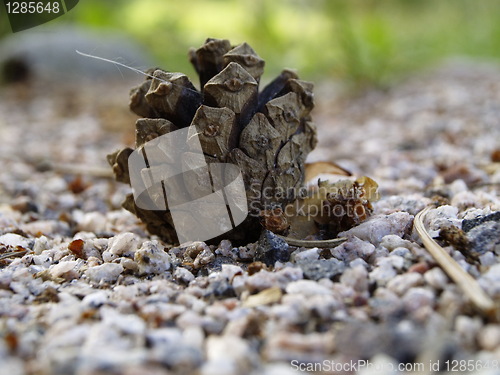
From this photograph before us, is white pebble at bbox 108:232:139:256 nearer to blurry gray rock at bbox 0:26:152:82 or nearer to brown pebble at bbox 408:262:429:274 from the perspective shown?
brown pebble at bbox 408:262:429:274

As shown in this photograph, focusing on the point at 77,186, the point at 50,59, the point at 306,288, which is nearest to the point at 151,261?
the point at 306,288

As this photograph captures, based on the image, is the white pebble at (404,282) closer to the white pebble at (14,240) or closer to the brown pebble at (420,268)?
the brown pebble at (420,268)

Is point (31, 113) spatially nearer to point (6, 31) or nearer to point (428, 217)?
point (6, 31)

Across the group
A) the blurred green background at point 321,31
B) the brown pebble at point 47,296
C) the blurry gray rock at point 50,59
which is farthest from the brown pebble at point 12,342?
the blurry gray rock at point 50,59

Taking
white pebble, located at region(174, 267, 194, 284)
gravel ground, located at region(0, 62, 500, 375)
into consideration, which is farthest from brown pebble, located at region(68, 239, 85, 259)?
white pebble, located at region(174, 267, 194, 284)

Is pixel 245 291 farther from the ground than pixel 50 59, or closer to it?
closer to it

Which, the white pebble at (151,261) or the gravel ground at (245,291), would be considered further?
the white pebble at (151,261)

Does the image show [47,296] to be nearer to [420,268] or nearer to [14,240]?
[14,240]
